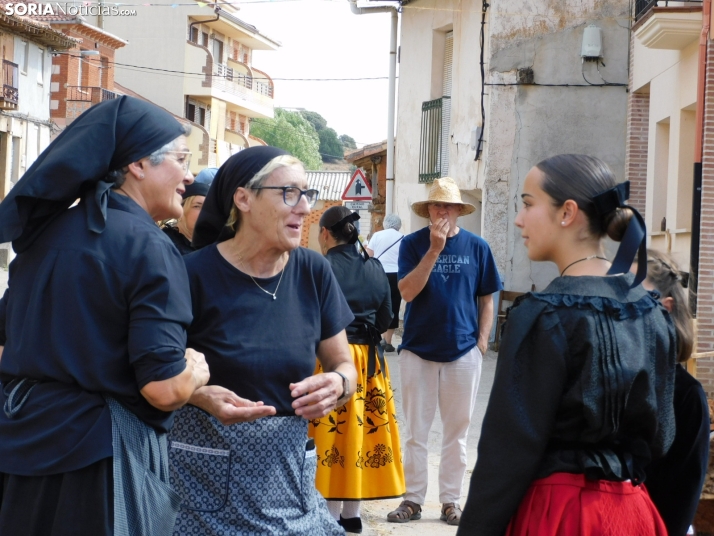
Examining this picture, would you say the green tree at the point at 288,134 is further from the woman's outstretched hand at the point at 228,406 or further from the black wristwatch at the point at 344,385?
the woman's outstretched hand at the point at 228,406

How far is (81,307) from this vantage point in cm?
271

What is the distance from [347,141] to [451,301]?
132 meters

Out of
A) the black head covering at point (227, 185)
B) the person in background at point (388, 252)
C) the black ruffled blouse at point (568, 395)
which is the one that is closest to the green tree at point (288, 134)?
the person in background at point (388, 252)

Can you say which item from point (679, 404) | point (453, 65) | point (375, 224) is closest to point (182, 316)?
point (679, 404)

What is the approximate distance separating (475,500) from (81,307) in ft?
3.82

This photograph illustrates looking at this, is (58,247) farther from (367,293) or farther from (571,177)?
(367,293)

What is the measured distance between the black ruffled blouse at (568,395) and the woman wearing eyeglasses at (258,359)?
2.33 ft

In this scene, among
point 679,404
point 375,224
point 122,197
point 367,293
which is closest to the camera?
point 122,197

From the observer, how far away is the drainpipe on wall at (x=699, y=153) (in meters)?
10.8

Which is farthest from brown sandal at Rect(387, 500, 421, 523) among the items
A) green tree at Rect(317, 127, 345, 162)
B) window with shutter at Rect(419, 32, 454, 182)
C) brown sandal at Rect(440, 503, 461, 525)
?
green tree at Rect(317, 127, 345, 162)

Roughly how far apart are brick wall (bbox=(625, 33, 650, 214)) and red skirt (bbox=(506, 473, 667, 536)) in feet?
40.0

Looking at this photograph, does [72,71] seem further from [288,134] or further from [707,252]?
[288,134]

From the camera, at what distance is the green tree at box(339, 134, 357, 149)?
135 meters

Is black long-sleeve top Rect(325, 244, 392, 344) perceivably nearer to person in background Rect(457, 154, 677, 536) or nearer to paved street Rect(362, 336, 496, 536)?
paved street Rect(362, 336, 496, 536)
